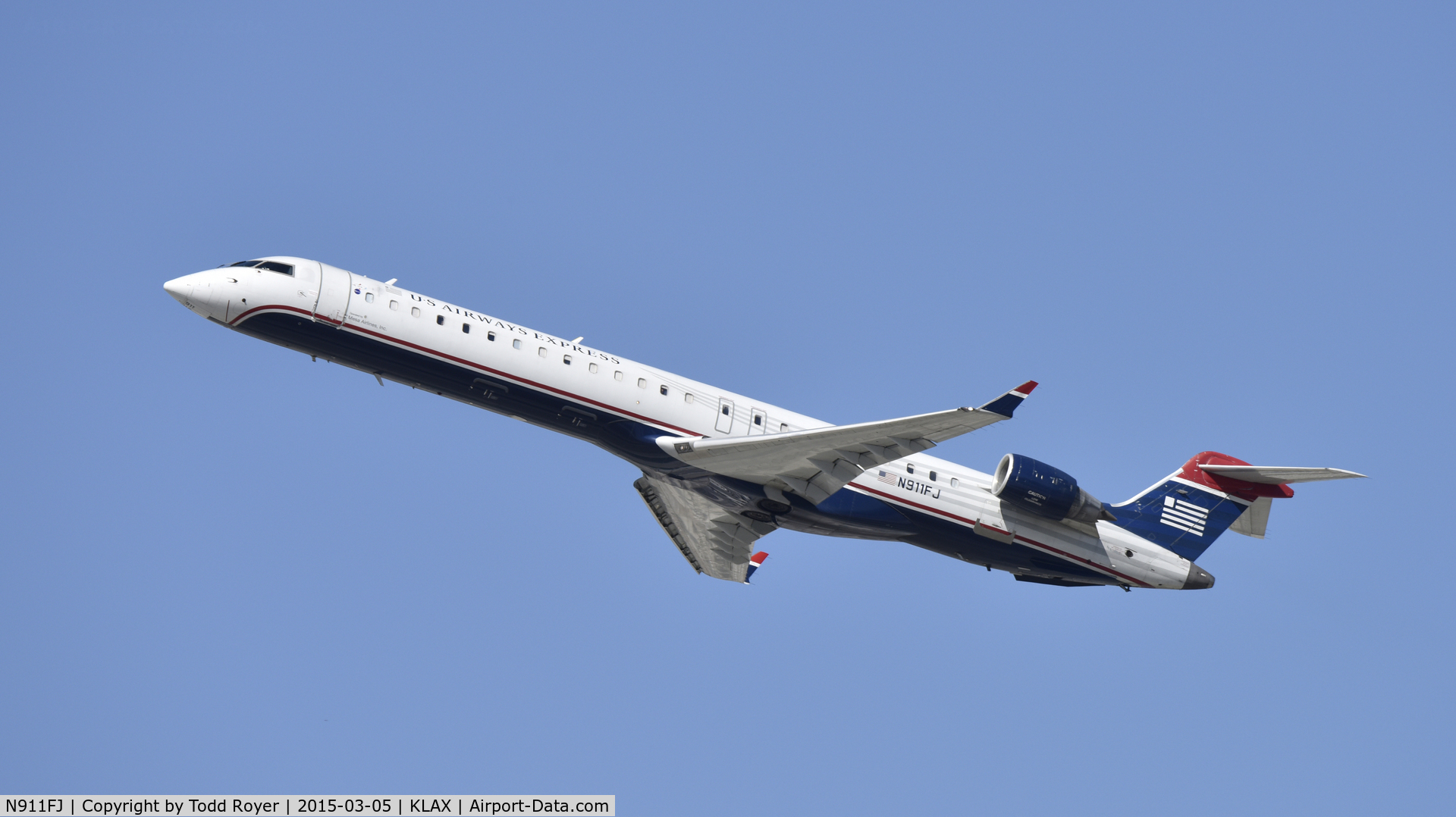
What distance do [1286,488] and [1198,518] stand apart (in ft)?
7.30

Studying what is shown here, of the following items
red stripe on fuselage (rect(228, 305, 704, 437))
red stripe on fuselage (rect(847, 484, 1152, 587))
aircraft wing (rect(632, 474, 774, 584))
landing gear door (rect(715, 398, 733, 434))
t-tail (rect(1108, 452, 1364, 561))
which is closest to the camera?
red stripe on fuselage (rect(228, 305, 704, 437))

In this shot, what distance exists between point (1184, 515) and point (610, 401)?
14.4m

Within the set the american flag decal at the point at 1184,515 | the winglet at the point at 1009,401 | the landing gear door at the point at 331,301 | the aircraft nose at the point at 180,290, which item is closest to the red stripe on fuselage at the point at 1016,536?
the american flag decal at the point at 1184,515

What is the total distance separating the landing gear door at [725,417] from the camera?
92.9ft

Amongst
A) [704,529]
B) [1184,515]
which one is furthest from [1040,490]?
[704,529]

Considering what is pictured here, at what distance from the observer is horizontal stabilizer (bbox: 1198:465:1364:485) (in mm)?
28703

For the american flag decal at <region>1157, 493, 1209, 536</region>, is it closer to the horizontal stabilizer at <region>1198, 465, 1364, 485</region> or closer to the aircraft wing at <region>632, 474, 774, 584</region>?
the horizontal stabilizer at <region>1198, 465, 1364, 485</region>

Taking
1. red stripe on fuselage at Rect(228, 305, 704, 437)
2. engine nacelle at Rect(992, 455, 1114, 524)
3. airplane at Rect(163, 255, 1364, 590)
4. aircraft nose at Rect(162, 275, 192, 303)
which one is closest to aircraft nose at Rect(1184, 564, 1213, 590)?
airplane at Rect(163, 255, 1364, 590)

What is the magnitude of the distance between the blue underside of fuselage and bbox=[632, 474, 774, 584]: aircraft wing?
1.21 meters

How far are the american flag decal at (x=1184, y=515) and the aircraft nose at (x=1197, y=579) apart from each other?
998 mm

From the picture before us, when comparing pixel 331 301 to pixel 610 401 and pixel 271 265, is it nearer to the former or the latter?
pixel 271 265

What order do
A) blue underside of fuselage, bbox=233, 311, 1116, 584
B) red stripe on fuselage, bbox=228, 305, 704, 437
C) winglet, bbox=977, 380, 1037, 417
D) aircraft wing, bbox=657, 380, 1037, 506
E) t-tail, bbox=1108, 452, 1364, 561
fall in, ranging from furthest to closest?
1. t-tail, bbox=1108, 452, 1364, 561
2. blue underside of fuselage, bbox=233, 311, 1116, 584
3. red stripe on fuselage, bbox=228, 305, 704, 437
4. aircraft wing, bbox=657, 380, 1037, 506
5. winglet, bbox=977, 380, 1037, 417

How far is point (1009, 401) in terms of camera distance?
2353cm

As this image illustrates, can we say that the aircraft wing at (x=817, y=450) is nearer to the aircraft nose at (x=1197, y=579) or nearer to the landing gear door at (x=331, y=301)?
the landing gear door at (x=331, y=301)
